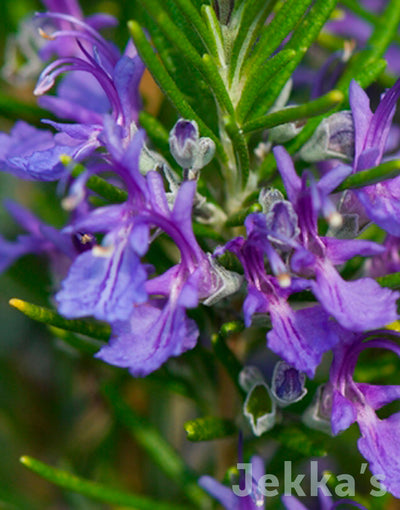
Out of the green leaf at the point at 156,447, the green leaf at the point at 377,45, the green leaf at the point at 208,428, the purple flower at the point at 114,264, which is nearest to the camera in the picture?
the purple flower at the point at 114,264

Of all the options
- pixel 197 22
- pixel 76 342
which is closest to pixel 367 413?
pixel 76 342

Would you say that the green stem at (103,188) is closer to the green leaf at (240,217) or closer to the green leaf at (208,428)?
the green leaf at (240,217)

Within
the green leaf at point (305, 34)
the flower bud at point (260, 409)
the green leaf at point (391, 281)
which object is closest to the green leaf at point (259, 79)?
the green leaf at point (305, 34)

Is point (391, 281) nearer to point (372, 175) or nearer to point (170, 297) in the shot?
point (372, 175)

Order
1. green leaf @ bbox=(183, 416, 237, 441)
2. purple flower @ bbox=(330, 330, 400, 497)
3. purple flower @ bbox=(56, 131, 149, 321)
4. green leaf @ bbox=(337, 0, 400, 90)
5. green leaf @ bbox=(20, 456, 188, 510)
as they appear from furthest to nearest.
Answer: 1. green leaf @ bbox=(337, 0, 400, 90)
2. green leaf @ bbox=(20, 456, 188, 510)
3. green leaf @ bbox=(183, 416, 237, 441)
4. purple flower @ bbox=(330, 330, 400, 497)
5. purple flower @ bbox=(56, 131, 149, 321)

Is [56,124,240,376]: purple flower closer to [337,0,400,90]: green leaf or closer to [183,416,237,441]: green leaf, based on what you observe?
[183,416,237,441]: green leaf

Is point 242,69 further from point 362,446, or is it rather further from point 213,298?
point 362,446

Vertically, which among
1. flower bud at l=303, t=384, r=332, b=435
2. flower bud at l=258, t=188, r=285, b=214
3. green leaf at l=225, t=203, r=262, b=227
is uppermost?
flower bud at l=258, t=188, r=285, b=214

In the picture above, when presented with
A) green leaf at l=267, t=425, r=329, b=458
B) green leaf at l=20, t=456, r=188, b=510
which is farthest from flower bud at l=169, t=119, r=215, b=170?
green leaf at l=20, t=456, r=188, b=510
